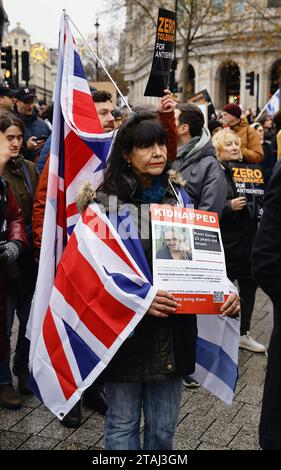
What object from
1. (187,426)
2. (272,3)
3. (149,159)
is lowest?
(187,426)

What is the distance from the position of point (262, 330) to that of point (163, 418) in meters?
3.51

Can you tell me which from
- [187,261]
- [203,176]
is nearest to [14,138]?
[203,176]

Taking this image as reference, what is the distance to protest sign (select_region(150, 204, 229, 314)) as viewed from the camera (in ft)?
9.11

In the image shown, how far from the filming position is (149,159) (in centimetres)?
290

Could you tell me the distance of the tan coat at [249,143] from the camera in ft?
20.7

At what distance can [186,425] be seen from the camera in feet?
13.6

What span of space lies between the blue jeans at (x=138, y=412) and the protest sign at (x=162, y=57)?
1.77m

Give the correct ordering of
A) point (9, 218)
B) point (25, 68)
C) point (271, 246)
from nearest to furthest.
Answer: point (271, 246), point (9, 218), point (25, 68)

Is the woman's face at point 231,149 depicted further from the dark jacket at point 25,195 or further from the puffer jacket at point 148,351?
the puffer jacket at point 148,351

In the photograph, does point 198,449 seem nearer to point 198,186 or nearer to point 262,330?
point 198,186

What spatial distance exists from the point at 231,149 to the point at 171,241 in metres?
3.02

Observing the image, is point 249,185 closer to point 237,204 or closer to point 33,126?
point 237,204

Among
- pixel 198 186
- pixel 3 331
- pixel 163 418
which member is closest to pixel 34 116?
pixel 198 186
